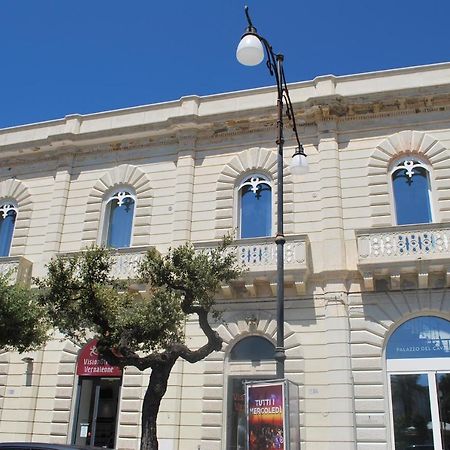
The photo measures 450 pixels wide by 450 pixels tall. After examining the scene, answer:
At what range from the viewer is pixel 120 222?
65.4ft

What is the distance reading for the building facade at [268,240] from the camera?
1523 centimetres

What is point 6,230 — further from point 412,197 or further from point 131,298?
point 412,197

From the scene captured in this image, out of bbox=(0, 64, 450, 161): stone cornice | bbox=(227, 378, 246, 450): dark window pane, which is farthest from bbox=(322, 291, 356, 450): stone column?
bbox=(0, 64, 450, 161): stone cornice

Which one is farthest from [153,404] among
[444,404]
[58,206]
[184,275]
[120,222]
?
[58,206]

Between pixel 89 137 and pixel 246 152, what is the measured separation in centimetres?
618

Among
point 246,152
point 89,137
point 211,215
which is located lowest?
point 211,215

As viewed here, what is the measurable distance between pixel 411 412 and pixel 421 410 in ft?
0.86

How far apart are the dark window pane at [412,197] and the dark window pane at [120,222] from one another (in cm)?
905

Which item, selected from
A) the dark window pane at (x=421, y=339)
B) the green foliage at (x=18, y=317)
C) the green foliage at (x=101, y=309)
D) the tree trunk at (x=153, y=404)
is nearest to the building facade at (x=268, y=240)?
the dark window pane at (x=421, y=339)

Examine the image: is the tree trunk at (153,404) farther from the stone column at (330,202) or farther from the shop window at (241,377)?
the stone column at (330,202)

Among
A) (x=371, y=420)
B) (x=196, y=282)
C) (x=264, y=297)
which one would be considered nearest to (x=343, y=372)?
(x=371, y=420)

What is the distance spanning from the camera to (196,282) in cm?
1252

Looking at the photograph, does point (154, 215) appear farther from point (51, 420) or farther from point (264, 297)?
point (51, 420)

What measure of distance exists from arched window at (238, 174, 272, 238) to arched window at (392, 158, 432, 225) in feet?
13.2
